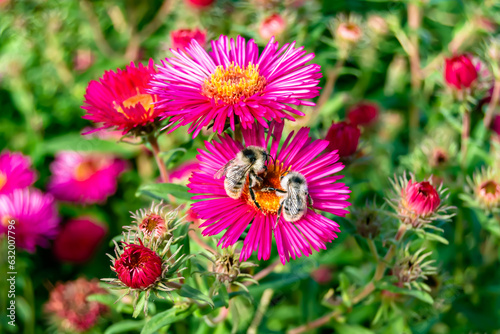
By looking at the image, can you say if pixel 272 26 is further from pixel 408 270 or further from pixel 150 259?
pixel 150 259

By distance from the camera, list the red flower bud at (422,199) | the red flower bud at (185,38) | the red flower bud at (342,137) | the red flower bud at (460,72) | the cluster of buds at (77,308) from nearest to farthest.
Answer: the red flower bud at (422,199)
the red flower bud at (342,137)
the red flower bud at (185,38)
the red flower bud at (460,72)
the cluster of buds at (77,308)

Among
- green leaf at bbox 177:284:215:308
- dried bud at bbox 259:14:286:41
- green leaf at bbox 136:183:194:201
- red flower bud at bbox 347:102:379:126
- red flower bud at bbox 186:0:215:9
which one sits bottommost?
green leaf at bbox 177:284:215:308

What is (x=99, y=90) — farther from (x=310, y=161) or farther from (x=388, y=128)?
(x=388, y=128)

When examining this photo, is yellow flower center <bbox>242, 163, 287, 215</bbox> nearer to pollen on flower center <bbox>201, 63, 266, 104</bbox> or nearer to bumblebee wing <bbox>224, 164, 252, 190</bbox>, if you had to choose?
bumblebee wing <bbox>224, 164, 252, 190</bbox>

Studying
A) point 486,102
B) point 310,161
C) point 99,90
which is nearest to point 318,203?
point 310,161

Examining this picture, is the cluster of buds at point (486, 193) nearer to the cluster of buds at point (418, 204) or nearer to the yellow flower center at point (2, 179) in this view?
the cluster of buds at point (418, 204)

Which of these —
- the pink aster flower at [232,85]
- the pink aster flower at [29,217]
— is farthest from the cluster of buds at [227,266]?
the pink aster flower at [29,217]

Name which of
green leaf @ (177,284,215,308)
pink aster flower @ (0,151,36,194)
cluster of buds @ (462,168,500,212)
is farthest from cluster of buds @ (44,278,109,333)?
cluster of buds @ (462,168,500,212)
